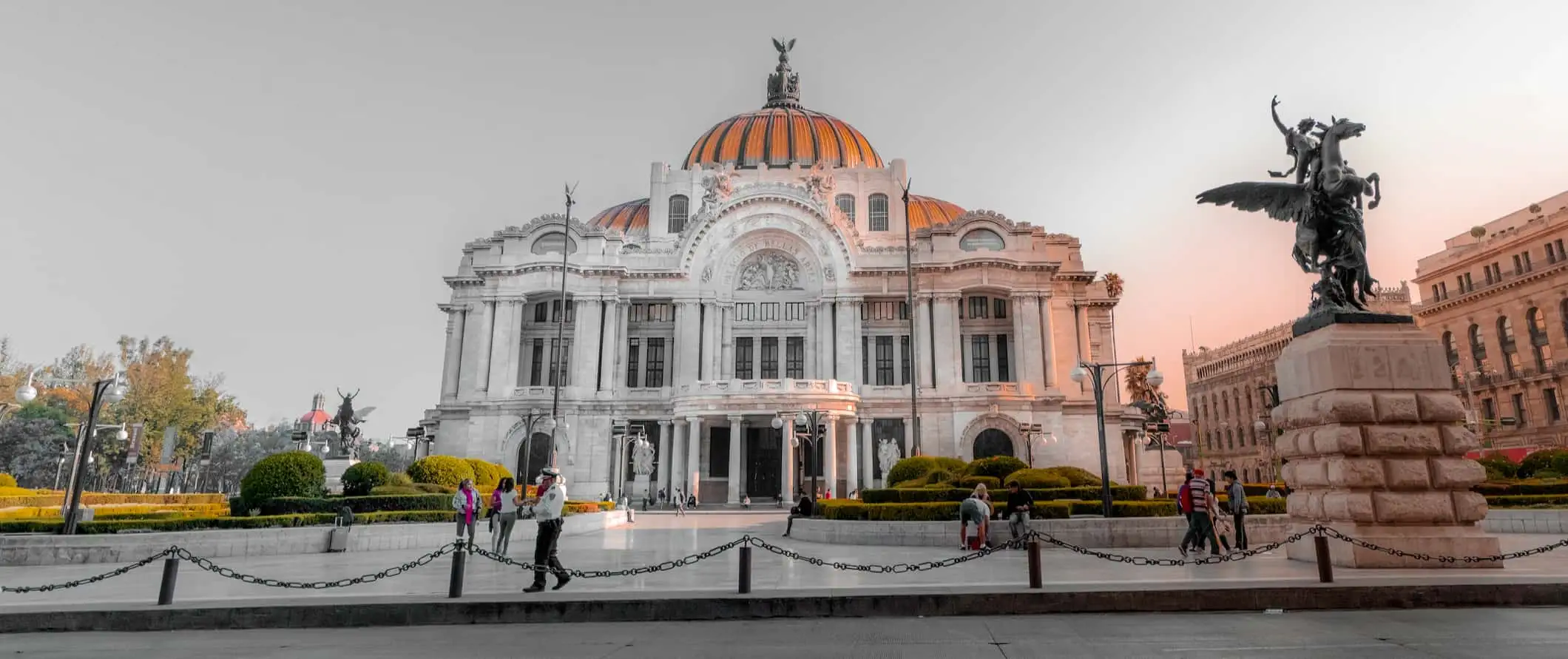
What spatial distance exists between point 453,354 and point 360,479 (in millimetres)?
30477

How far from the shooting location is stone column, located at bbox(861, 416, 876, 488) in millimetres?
46531

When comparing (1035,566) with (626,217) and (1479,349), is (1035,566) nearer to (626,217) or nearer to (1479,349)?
(626,217)

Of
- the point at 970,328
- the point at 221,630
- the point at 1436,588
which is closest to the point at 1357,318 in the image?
the point at 1436,588

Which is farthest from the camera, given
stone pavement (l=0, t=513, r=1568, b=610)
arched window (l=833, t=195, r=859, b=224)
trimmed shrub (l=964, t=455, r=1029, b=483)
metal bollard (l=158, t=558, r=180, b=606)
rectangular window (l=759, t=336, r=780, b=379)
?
arched window (l=833, t=195, r=859, b=224)

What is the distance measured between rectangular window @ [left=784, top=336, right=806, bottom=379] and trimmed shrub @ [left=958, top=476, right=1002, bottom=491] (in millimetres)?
26648

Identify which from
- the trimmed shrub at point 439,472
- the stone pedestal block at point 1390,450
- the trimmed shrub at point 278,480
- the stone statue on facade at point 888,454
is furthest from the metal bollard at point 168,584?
the stone statue on facade at point 888,454

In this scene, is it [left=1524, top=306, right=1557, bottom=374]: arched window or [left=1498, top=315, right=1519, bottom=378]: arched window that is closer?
[left=1524, top=306, right=1557, bottom=374]: arched window

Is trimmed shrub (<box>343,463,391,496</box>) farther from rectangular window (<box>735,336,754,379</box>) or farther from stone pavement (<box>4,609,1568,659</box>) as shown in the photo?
rectangular window (<box>735,336,754,379</box>)

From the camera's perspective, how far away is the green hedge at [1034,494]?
21781 mm

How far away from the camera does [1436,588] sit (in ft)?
31.8

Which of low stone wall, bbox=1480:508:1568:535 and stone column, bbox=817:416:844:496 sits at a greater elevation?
stone column, bbox=817:416:844:496

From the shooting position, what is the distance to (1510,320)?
53688 millimetres

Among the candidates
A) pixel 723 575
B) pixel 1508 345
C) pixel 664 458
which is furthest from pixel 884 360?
pixel 1508 345

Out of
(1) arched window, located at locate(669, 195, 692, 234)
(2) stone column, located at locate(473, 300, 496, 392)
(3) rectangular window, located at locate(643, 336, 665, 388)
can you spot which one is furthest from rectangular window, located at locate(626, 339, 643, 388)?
(1) arched window, located at locate(669, 195, 692, 234)
